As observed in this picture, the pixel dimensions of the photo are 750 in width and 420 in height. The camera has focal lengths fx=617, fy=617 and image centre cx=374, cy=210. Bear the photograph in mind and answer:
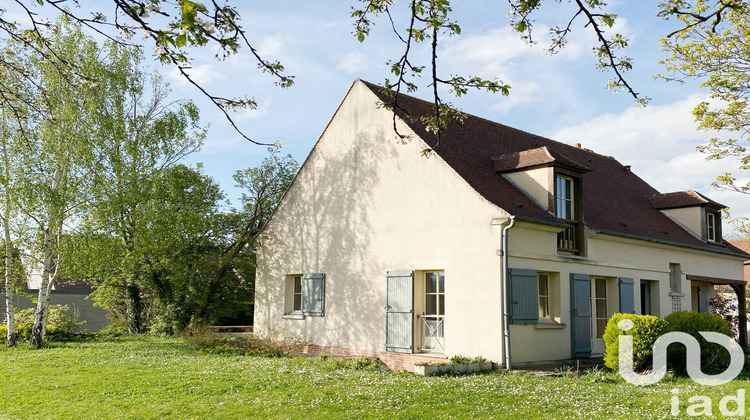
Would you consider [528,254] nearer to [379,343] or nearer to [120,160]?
[379,343]

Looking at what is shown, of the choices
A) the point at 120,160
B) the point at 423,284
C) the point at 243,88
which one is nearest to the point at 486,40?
the point at 243,88

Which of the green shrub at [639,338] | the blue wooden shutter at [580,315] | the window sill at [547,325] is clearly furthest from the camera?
the blue wooden shutter at [580,315]

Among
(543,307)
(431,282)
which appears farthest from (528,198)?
(431,282)

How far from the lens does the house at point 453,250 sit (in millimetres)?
13102

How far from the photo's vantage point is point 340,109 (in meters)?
16.9

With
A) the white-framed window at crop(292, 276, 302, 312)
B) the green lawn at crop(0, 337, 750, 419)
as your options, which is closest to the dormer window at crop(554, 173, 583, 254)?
the green lawn at crop(0, 337, 750, 419)

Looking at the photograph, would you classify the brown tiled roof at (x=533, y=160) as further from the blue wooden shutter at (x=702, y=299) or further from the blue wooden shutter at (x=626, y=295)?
the blue wooden shutter at (x=702, y=299)

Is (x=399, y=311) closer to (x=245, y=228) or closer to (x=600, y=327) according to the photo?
(x=600, y=327)

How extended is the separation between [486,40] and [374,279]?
10711 millimetres

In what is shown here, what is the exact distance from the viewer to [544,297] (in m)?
14.1

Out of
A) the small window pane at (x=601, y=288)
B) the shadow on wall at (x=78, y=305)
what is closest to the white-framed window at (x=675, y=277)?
the small window pane at (x=601, y=288)

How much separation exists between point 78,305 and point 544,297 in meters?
21.3

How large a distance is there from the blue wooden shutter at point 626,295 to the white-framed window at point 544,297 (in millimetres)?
2534

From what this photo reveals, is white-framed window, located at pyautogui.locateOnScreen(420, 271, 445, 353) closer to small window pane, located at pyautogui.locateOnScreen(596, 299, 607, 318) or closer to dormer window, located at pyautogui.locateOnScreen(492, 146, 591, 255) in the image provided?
dormer window, located at pyautogui.locateOnScreen(492, 146, 591, 255)
